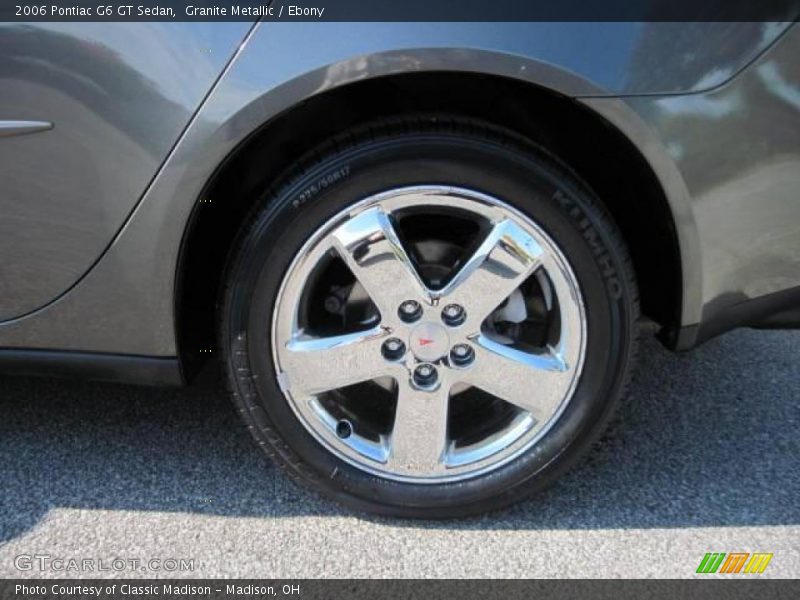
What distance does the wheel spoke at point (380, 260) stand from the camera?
5.82 feet

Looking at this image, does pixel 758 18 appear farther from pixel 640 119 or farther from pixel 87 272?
pixel 87 272

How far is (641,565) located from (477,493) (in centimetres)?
41

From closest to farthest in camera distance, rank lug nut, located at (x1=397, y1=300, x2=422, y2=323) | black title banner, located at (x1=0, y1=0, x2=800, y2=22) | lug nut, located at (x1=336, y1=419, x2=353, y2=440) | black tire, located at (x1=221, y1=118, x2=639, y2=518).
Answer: black title banner, located at (x1=0, y1=0, x2=800, y2=22) < black tire, located at (x1=221, y1=118, x2=639, y2=518) < lug nut, located at (x1=397, y1=300, x2=422, y2=323) < lug nut, located at (x1=336, y1=419, x2=353, y2=440)

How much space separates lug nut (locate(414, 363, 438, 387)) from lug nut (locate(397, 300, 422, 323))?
12 cm

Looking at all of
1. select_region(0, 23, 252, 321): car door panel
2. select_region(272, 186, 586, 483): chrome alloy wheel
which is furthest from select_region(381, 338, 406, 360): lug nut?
select_region(0, 23, 252, 321): car door panel

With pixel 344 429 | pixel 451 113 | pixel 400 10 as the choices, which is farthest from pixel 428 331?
pixel 400 10

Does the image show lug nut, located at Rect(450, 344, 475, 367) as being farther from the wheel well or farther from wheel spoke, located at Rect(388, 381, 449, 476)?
the wheel well

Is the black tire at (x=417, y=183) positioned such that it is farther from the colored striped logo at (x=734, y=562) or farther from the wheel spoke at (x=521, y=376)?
the colored striped logo at (x=734, y=562)

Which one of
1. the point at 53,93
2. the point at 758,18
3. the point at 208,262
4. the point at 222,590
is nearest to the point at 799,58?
the point at 758,18

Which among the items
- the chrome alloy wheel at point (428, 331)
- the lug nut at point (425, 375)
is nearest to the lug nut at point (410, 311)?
the chrome alloy wheel at point (428, 331)

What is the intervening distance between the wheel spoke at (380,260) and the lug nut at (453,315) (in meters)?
0.06

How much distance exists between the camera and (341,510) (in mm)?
2016

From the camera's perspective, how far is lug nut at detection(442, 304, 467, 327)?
6.01 ft

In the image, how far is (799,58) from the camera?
5.28ft
